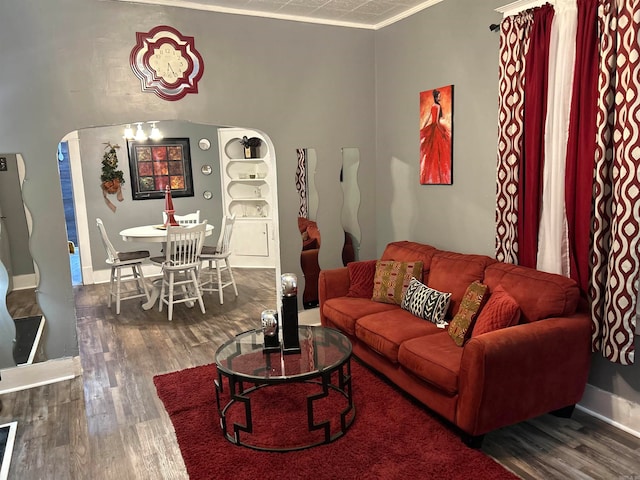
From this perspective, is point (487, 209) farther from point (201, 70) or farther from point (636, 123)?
point (201, 70)

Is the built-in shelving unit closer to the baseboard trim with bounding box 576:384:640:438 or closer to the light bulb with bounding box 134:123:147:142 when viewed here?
the light bulb with bounding box 134:123:147:142

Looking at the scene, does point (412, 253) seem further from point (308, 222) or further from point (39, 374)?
point (39, 374)

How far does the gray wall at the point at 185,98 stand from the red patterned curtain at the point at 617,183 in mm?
2349

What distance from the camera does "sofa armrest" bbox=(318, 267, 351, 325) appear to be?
3.93 metres

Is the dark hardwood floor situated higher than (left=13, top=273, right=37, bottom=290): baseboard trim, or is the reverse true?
(left=13, top=273, right=37, bottom=290): baseboard trim

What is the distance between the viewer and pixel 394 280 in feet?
12.1

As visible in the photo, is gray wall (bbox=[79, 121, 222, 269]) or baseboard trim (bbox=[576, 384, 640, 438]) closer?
baseboard trim (bbox=[576, 384, 640, 438])

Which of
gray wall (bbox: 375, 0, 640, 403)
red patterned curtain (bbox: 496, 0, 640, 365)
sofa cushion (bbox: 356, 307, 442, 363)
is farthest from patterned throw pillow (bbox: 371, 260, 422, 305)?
red patterned curtain (bbox: 496, 0, 640, 365)

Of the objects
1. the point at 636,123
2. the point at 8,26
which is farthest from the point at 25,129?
the point at 636,123

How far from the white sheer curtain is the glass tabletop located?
1395 mm

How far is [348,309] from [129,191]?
4.53 m

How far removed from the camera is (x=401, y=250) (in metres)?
4.00

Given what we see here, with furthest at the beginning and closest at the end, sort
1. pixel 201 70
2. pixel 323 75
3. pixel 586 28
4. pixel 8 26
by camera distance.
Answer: pixel 323 75, pixel 201 70, pixel 8 26, pixel 586 28

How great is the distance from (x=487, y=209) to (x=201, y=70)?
2.50m
